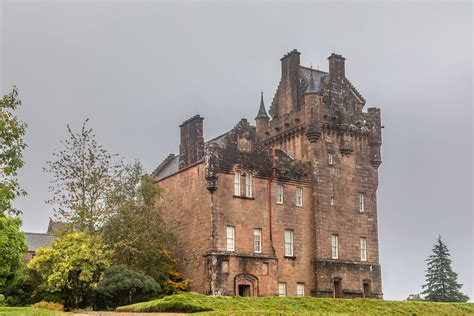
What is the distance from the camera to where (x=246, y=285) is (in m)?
48.8

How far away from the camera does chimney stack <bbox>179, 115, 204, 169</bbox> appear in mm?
54312

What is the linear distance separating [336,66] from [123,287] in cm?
2333

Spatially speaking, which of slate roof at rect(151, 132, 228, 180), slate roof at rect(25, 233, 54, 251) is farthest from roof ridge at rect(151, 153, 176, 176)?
slate roof at rect(25, 233, 54, 251)

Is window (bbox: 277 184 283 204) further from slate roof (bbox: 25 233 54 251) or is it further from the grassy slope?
slate roof (bbox: 25 233 54 251)

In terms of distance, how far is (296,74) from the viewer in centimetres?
5675

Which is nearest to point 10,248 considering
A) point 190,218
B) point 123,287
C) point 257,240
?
point 123,287

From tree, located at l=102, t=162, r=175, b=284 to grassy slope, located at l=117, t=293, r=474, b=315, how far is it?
31.5 ft

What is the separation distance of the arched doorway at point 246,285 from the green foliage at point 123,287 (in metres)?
5.39

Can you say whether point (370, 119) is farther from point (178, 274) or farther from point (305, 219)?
point (178, 274)

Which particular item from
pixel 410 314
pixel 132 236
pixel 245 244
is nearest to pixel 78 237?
pixel 132 236

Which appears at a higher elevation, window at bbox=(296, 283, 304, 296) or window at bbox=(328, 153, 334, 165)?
window at bbox=(328, 153, 334, 165)

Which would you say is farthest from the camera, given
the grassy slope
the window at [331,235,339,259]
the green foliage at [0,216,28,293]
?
the window at [331,235,339,259]

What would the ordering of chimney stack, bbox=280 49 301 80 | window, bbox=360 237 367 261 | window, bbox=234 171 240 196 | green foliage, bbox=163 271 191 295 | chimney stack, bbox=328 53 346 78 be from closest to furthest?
green foliage, bbox=163 271 191 295 < window, bbox=234 171 240 196 < window, bbox=360 237 367 261 < chimney stack, bbox=328 53 346 78 < chimney stack, bbox=280 49 301 80

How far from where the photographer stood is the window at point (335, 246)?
53062 mm
